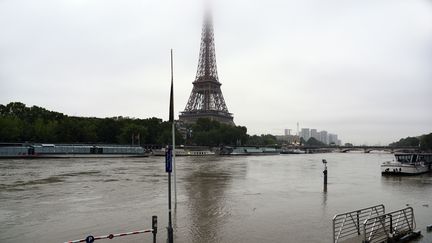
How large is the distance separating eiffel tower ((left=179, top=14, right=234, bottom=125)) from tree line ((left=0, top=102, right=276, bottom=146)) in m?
14.2

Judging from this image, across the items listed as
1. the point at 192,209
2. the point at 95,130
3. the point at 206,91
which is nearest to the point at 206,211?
the point at 192,209

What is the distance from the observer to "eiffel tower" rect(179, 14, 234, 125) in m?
183

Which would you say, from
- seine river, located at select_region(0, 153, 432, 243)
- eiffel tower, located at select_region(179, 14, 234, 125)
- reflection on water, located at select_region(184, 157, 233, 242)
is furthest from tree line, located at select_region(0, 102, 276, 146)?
reflection on water, located at select_region(184, 157, 233, 242)

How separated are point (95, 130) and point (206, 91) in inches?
2596

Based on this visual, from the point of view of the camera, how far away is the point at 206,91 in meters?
183

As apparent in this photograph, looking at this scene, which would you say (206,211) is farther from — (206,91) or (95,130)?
(206,91)

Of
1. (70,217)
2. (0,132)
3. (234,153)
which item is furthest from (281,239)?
(234,153)

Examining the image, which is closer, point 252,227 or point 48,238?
point 48,238

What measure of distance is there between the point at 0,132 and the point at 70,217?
8868 centimetres

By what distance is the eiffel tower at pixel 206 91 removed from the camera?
600 feet

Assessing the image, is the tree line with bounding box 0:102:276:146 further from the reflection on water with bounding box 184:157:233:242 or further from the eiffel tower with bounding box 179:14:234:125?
the reflection on water with bounding box 184:157:233:242

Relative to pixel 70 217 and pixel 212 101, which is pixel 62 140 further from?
pixel 70 217

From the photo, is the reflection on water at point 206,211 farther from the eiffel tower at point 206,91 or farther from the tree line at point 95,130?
the eiffel tower at point 206,91

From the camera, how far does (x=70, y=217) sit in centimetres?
2011
